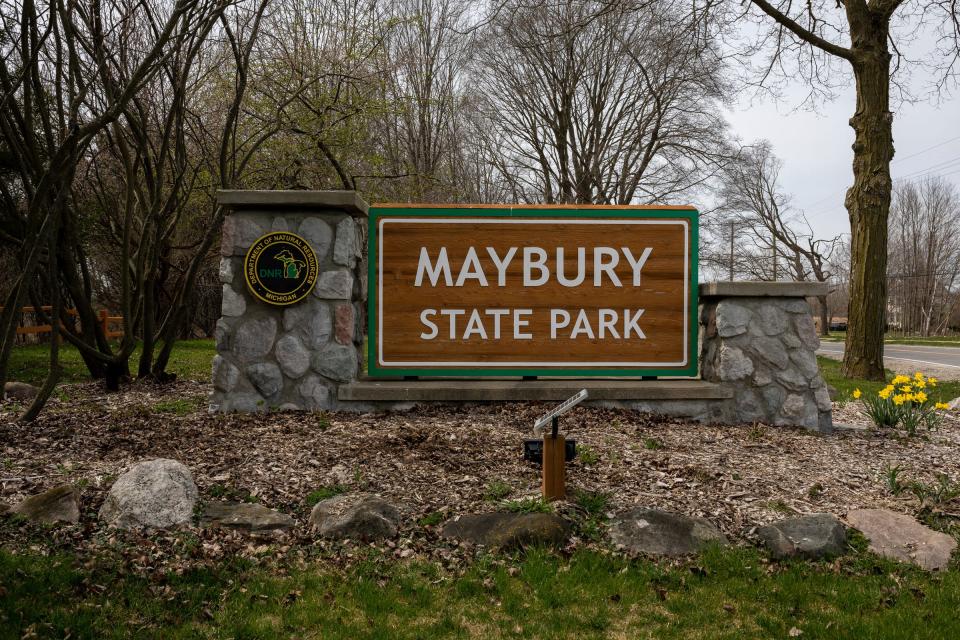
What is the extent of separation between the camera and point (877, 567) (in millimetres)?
3518

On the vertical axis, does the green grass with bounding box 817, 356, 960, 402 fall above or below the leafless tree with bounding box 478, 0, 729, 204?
below

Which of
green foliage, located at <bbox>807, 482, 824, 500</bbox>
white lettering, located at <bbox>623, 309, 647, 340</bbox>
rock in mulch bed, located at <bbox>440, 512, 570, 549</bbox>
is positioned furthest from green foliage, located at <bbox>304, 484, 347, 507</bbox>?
white lettering, located at <bbox>623, 309, 647, 340</bbox>

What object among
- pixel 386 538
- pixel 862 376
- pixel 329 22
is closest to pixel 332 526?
pixel 386 538

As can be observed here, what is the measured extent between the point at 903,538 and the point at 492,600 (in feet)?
7.61

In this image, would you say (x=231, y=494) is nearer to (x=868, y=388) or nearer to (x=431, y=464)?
(x=431, y=464)

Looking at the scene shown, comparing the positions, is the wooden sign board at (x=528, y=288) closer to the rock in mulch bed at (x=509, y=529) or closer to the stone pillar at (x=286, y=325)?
the stone pillar at (x=286, y=325)

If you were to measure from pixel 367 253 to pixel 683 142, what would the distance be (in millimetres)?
18070

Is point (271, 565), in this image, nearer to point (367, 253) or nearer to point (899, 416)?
point (367, 253)

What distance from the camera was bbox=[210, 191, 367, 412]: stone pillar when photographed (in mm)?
5793

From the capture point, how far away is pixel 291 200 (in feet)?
18.7

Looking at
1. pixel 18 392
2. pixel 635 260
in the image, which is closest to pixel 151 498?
pixel 635 260

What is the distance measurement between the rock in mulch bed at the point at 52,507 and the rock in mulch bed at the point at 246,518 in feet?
2.19

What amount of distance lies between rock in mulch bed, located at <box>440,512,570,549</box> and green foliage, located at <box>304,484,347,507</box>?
0.74 meters

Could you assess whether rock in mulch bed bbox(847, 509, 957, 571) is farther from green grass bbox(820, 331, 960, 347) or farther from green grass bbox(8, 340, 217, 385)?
green grass bbox(820, 331, 960, 347)
